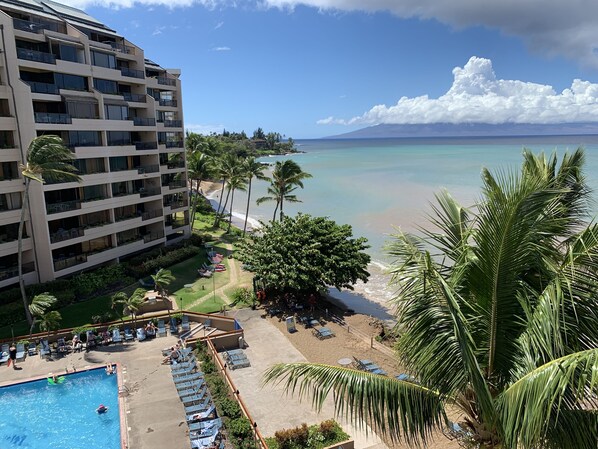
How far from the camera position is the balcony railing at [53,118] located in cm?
2939

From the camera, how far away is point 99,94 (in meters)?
33.5

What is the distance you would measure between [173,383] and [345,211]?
57.5 meters

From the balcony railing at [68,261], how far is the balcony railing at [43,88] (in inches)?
466

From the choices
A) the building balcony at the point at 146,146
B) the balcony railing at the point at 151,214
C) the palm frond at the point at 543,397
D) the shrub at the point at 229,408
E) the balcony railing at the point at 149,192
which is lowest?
the shrub at the point at 229,408

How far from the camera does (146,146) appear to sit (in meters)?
38.8

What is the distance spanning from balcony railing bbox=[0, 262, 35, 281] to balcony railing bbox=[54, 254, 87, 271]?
1519 mm

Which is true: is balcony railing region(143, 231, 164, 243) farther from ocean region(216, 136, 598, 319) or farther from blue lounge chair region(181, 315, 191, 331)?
ocean region(216, 136, 598, 319)

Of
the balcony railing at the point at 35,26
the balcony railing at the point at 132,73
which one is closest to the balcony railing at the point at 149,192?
the balcony railing at the point at 132,73

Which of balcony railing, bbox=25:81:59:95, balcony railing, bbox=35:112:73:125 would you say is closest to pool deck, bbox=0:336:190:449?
balcony railing, bbox=35:112:73:125

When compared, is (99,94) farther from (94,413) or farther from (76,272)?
(94,413)

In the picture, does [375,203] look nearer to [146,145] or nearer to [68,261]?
[146,145]

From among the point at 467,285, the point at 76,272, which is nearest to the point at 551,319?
the point at 467,285

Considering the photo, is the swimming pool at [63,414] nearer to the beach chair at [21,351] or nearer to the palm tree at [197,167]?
the beach chair at [21,351]

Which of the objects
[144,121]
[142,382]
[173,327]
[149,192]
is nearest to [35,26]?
[144,121]
